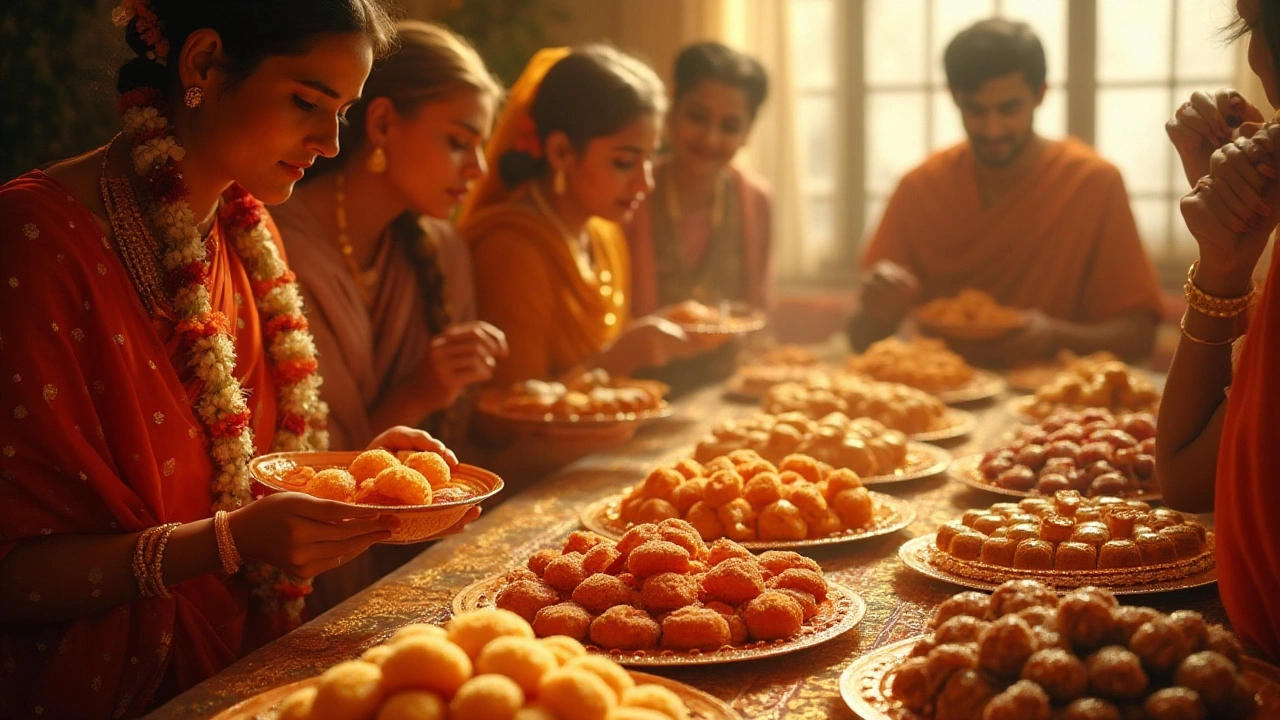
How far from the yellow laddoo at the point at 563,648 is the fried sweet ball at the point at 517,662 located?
6 centimetres

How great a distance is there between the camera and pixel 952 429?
3373 mm

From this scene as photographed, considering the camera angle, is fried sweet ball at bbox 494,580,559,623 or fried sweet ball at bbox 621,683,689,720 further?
fried sweet ball at bbox 494,580,559,623

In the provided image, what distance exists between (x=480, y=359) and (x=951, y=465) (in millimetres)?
1185

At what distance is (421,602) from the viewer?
6.81 feet

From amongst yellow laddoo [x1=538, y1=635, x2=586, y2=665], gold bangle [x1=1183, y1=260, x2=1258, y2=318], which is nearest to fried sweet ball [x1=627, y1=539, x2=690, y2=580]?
yellow laddoo [x1=538, y1=635, x2=586, y2=665]

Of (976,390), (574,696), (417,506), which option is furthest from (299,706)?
(976,390)

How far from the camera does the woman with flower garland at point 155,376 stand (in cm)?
191

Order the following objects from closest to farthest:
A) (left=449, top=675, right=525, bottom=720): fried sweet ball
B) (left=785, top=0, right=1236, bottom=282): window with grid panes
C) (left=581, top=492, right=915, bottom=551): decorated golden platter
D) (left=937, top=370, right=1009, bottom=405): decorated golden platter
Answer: (left=449, top=675, right=525, bottom=720): fried sweet ball < (left=581, top=492, right=915, bottom=551): decorated golden platter < (left=937, top=370, right=1009, bottom=405): decorated golden platter < (left=785, top=0, right=1236, bottom=282): window with grid panes

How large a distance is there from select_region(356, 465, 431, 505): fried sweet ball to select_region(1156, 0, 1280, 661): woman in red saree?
1.19 metres

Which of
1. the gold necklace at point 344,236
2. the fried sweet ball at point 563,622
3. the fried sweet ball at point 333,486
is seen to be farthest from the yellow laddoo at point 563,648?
the gold necklace at point 344,236

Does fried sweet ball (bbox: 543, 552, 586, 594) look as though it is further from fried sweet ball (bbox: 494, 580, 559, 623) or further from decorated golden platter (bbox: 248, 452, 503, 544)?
decorated golden platter (bbox: 248, 452, 503, 544)

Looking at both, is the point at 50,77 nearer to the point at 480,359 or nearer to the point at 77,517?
the point at 480,359

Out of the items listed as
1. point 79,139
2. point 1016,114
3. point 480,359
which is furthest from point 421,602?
point 79,139

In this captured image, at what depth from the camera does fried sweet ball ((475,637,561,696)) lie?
1326 mm
